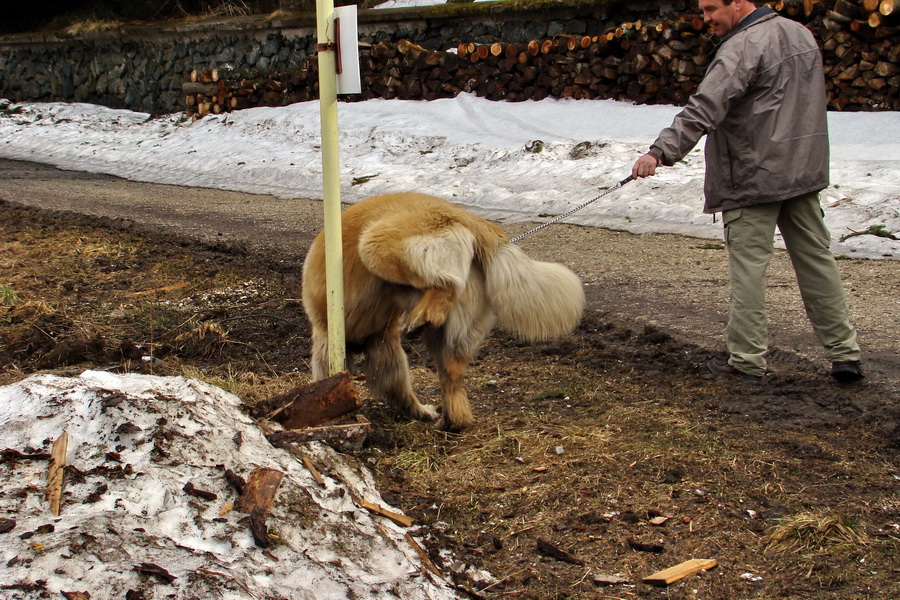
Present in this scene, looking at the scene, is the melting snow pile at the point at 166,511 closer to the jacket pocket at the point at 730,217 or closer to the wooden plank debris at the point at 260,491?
the wooden plank debris at the point at 260,491

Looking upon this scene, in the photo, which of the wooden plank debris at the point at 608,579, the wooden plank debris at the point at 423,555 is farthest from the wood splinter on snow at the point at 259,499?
the wooden plank debris at the point at 608,579

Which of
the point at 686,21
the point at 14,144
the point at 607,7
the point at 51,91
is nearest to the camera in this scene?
the point at 686,21

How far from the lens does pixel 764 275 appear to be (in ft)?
15.9

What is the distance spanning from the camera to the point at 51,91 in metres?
24.1

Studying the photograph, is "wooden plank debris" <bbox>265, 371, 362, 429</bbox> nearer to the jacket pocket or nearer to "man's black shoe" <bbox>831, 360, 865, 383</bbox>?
the jacket pocket

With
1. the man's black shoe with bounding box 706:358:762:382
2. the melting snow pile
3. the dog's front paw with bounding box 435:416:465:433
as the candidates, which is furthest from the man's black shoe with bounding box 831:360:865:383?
the melting snow pile

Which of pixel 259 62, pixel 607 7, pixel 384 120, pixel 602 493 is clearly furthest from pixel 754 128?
pixel 259 62

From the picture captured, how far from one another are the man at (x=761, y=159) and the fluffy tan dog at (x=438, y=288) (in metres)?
0.90

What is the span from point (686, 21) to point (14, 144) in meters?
15.4

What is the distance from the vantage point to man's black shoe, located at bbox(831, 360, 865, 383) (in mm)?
4691

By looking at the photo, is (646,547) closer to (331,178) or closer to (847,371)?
(331,178)

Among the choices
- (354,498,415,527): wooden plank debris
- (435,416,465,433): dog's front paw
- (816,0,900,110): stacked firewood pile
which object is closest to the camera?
(354,498,415,527): wooden plank debris

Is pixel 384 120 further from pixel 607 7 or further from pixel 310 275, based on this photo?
pixel 310 275

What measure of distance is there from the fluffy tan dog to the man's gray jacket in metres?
1.07
